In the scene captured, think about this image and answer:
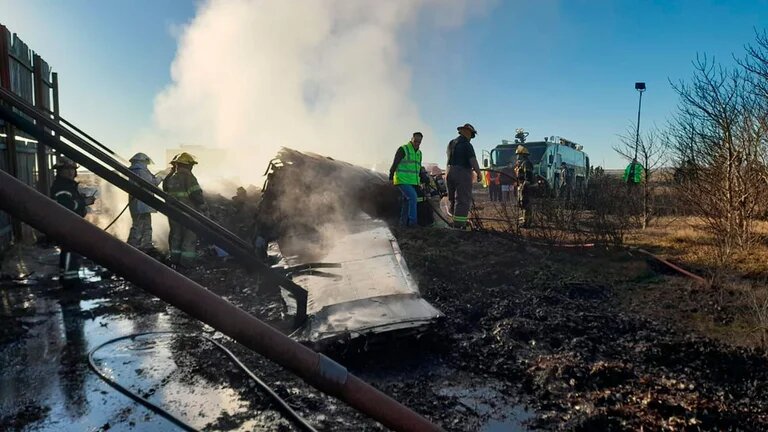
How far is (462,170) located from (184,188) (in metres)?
4.39

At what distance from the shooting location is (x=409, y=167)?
28.2 ft

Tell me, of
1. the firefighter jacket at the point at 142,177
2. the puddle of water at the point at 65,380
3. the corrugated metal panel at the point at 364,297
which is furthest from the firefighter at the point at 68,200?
the corrugated metal panel at the point at 364,297

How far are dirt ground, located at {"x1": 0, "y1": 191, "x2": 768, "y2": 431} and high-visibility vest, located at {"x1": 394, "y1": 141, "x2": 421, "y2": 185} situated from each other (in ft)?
8.60

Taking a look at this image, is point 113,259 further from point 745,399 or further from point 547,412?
point 745,399

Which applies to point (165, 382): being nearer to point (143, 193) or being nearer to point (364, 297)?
point (143, 193)

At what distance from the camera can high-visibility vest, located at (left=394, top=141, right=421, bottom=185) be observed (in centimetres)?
856

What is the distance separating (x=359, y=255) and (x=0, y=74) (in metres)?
5.94

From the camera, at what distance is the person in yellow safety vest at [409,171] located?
8562 mm

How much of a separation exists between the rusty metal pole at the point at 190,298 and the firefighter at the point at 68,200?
5918 mm

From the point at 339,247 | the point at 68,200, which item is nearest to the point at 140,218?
the point at 68,200

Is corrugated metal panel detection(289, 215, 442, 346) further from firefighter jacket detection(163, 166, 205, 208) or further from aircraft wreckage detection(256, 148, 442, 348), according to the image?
firefighter jacket detection(163, 166, 205, 208)

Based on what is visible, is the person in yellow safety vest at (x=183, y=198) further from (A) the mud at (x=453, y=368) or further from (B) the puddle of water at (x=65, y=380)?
(B) the puddle of water at (x=65, y=380)

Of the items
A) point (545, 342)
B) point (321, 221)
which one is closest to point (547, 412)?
point (545, 342)

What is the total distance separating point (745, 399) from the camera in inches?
128
